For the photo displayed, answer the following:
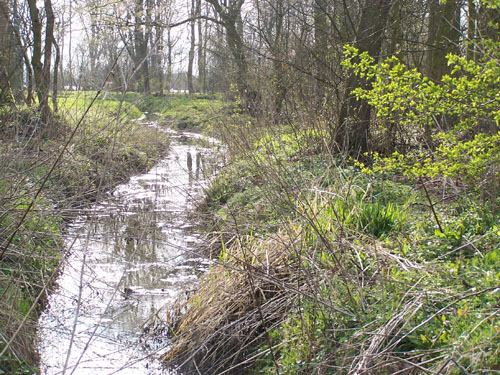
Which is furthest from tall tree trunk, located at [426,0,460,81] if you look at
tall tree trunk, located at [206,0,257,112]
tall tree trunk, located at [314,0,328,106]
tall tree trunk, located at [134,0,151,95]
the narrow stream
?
the narrow stream

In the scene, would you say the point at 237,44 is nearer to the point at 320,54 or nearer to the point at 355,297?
the point at 320,54

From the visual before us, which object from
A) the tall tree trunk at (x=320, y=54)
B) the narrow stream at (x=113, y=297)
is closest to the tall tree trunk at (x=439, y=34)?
the tall tree trunk at (x=320, y=54)

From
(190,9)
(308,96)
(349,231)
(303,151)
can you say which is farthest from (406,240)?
(190,9)

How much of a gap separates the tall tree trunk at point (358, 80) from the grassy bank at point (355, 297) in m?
2.67

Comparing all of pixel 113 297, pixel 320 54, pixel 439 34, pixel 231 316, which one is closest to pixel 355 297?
pixel 231 316

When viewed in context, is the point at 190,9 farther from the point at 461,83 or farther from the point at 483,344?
the point at 483,344

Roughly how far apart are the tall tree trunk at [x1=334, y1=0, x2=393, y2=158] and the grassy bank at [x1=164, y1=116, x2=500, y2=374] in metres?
2.67

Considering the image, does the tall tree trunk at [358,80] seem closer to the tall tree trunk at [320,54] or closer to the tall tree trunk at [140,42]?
the tall tree trunk at [320,54]

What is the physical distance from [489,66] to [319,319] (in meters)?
2.36

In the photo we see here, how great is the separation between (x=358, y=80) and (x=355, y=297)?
486cm

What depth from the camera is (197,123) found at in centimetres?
2239

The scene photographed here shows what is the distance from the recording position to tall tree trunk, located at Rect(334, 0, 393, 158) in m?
7.77

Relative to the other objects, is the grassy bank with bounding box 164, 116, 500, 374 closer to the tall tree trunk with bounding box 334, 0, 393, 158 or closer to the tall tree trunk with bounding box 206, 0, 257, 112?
the tall tree trunk with bounding box 334, 0, 393, 158

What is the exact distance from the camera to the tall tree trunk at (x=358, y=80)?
7.77m
